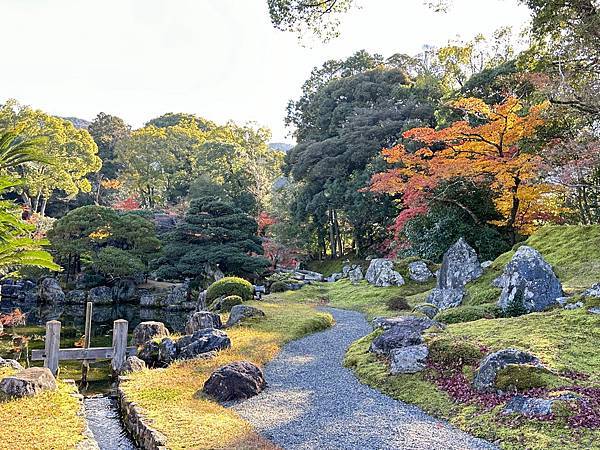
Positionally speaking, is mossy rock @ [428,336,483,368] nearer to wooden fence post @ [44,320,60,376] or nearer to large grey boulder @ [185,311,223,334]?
large grey boulder @ [185,311,223,334]

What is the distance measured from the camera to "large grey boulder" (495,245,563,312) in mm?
10984

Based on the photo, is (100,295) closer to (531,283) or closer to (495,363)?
(531,283)

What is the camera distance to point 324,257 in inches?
1358

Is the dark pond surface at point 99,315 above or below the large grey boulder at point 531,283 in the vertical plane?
below

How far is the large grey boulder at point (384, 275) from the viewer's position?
19.9 metres

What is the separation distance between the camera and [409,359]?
836 cm

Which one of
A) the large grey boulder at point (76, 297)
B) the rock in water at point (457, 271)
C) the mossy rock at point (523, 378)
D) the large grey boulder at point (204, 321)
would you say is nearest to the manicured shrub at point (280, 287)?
the rock in water at point (457, 271)

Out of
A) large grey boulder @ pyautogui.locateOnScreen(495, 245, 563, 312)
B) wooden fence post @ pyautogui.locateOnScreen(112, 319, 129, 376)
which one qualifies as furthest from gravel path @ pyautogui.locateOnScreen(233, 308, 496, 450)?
large grey boulder @ pyautogui.locateOnScreen(495, 245, 563, 312)

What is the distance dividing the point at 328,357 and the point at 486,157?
1049 centimetres

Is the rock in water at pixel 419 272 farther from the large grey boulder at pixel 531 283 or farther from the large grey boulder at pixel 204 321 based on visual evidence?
the large grey boulder at pixel 204 321

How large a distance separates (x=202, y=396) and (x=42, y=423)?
89.5 inches

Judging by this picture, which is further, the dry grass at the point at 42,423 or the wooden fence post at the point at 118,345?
the wooden fence post at the point at 118,345

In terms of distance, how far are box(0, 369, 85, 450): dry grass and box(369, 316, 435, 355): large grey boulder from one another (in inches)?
207

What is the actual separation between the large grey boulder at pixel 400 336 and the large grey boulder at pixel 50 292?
21.8m
